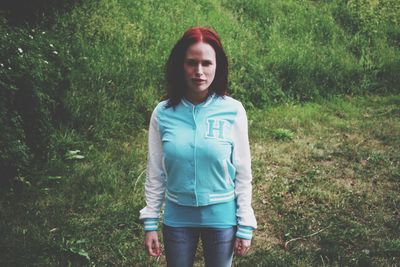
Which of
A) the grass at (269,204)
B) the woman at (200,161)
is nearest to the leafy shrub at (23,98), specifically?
the grass at (269,204)

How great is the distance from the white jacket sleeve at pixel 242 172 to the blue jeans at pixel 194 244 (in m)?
0.10

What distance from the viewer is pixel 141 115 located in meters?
7.22

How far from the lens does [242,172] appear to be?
2.37m

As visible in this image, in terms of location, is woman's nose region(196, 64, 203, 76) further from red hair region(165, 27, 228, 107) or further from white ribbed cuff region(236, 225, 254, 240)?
white ribbed cuff region(236, 225, 254, 240)

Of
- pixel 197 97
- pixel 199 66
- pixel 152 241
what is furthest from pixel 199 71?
pixel 152 241

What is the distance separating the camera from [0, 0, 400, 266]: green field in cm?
434

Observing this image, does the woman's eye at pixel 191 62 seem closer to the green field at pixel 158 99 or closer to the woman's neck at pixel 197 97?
the woman's neck at pixel 197 97

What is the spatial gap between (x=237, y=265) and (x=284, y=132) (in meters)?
3.63

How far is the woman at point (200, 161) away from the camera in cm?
227

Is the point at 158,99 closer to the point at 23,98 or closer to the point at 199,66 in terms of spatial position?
the point at 23,98

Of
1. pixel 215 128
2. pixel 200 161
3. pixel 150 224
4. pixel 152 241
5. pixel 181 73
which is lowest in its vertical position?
pixel 152 241

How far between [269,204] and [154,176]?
306 cm

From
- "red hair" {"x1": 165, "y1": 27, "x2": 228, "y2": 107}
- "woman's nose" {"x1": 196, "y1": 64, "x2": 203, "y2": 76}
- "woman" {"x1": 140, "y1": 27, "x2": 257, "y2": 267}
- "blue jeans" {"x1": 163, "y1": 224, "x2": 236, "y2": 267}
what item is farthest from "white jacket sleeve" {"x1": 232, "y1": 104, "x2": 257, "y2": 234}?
"woman's nose" {"x1": 196, "y1": 64, "x2": 203, "y2": 76}

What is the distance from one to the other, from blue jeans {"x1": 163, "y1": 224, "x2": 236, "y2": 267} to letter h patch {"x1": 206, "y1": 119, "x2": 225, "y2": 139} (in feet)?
1.71
